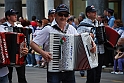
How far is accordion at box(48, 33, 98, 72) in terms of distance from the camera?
686cm

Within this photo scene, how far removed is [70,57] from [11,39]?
3.29 ft

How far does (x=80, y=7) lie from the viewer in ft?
91.3

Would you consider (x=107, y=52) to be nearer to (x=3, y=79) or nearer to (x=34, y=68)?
(x=3, y=79)

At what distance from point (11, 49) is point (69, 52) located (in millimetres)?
952

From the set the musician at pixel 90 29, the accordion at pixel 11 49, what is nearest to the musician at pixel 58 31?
the accordion at pixel 11 49

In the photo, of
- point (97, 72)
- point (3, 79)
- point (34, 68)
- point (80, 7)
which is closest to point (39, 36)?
point (3, 79)

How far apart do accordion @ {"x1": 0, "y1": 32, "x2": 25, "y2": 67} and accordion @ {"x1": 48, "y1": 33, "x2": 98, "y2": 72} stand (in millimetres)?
500

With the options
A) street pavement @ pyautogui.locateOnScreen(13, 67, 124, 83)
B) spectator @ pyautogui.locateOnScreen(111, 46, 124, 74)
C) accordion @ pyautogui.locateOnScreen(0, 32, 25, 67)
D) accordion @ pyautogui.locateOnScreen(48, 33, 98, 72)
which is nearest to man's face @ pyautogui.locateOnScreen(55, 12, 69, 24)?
accordion @ pyautogui.locateOnScreen(48, 33, 98, 72)

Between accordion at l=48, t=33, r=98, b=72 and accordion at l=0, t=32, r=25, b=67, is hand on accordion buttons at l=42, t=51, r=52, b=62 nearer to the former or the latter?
accordion at l=48, t=33, r=98, b=72

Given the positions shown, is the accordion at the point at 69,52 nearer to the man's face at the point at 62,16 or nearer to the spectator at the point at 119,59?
the man's face at the point at 62,16

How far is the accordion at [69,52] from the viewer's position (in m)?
6.86

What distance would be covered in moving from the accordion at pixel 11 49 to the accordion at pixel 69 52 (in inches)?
19.7

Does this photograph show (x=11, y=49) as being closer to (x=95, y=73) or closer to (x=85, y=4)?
(x=95, y=73)

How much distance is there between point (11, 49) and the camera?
6617 millimetres
